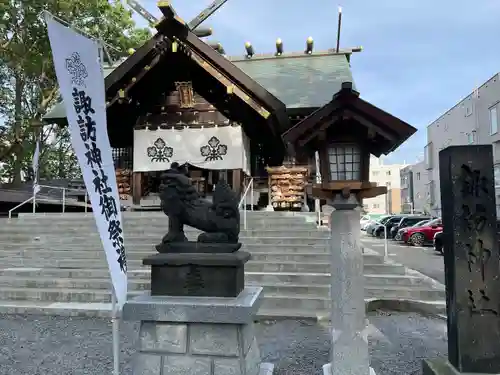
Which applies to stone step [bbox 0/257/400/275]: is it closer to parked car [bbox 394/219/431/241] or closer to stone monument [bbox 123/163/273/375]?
stone monument [bbox 123/163/273/375]

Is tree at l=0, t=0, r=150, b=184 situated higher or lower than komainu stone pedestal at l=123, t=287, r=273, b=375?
higher

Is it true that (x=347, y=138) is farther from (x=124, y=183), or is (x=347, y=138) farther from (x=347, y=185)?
(x=124, y=183)

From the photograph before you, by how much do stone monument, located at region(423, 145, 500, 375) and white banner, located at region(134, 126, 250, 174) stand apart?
9455 millimetres

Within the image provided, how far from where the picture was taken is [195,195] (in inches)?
154

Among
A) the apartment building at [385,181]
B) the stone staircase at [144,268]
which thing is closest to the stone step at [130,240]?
the stone staircase at [144,268]

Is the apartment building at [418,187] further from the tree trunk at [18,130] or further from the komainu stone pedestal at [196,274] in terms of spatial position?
the komainu stone pedestal at [196,274]

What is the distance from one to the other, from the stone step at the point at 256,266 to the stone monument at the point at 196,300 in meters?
4.65

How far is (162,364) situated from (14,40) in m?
18.8

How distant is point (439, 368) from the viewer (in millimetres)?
4035

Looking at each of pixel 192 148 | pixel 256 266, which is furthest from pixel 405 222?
pixel 256 266

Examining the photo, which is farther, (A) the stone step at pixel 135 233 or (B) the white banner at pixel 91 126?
(A) the stone step at pixel 135 233

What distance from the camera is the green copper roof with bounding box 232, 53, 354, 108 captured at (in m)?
13.8

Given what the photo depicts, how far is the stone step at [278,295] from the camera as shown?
7.24m

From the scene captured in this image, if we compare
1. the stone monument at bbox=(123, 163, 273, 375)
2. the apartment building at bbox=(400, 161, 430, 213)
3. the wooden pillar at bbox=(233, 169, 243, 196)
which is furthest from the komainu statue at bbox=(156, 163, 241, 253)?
the apartment building at bbox=(400, 161, 430, 213)
